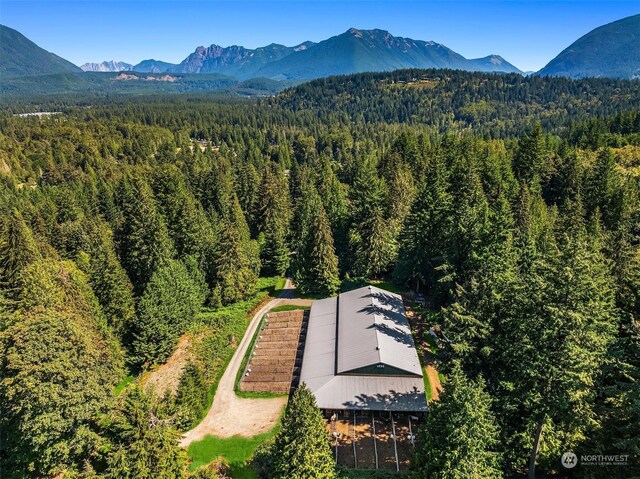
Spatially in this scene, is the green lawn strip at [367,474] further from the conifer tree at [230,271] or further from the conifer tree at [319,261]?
the conifer tree at [230,271]

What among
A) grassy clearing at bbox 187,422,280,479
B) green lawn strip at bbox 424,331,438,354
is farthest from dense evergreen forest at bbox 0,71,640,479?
grassy clearing at bbox 187,422,280,479

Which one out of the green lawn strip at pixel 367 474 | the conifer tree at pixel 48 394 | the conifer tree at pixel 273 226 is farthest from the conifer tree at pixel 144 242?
the green lawn strip at pixel 367 474

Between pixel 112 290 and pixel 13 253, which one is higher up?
pixel 13 253

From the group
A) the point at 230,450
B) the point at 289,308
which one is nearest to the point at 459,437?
the point at 230,450

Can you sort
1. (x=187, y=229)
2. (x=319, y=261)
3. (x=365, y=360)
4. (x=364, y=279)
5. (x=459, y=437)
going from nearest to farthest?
1. (x=459, y=437)
2. (x=365, y=360)
3. (x=319, y=261)
4. (x=364, y=279)
5. (x=187, y=229)

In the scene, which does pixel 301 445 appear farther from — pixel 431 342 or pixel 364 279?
pixel 364 279

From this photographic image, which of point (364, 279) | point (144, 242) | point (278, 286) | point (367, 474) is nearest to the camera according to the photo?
point (367, 474)

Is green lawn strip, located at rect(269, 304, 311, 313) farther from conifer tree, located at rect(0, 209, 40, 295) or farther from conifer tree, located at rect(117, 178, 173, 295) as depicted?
conifer tree, located at rect(0, 209, 40, 295)
